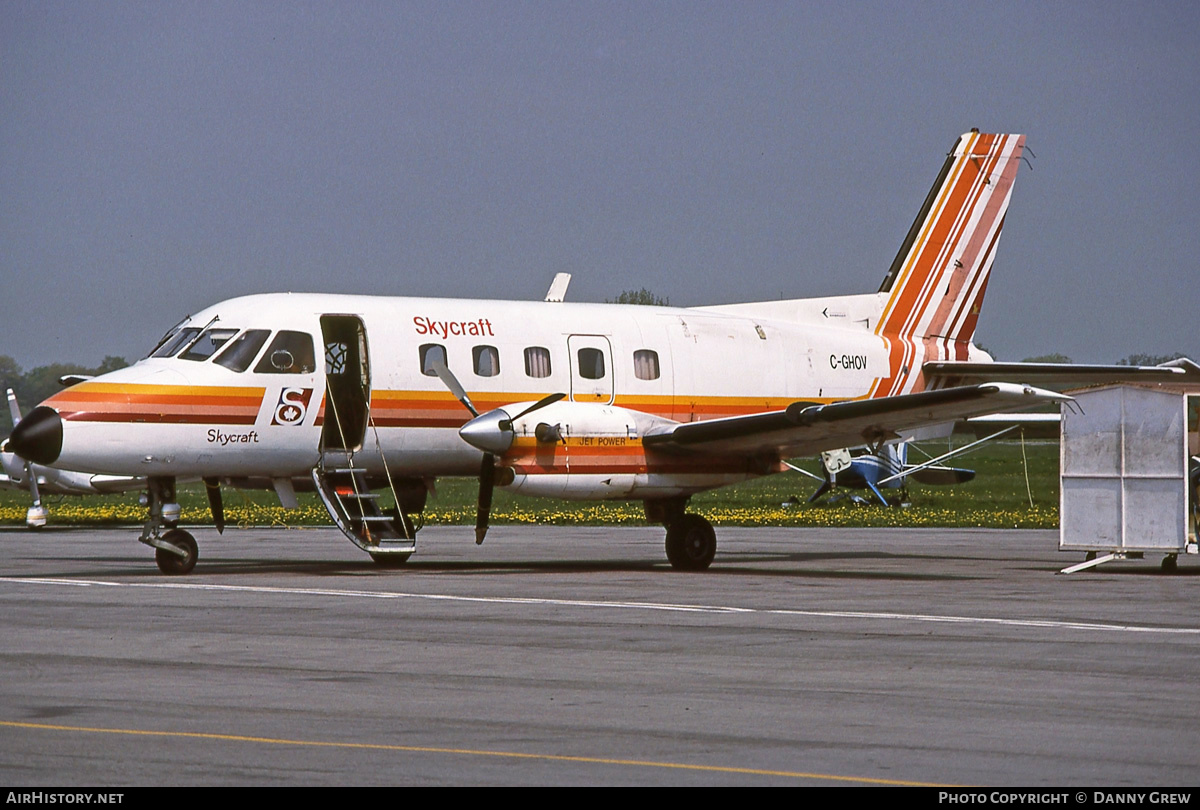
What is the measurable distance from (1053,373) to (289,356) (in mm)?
11393

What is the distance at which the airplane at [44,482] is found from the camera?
32.3 meters

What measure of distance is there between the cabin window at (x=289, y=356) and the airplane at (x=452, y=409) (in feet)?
0.06

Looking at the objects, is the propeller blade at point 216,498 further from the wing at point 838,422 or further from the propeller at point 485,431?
the wing at point 838,422

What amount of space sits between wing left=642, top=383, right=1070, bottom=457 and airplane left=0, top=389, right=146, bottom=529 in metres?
16.0

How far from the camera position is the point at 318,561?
22.5 metres

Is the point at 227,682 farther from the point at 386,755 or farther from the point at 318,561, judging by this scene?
the point at 318,561

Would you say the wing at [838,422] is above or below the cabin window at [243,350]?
below

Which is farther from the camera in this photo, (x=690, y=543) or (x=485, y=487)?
(x=690, y=543)

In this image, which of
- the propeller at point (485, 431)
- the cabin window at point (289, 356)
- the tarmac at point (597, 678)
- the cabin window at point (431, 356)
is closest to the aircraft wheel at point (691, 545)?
the tarmac at point (597, 678)

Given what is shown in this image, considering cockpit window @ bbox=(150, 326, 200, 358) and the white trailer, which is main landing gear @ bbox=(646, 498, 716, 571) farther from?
cockpit window @ bbox=(150, 326, 200, 358)

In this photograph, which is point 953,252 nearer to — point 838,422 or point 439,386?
point 838,422

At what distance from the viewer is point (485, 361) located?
2036cm

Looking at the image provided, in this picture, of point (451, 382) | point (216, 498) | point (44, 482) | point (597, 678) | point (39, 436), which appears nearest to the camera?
point (597, 678)

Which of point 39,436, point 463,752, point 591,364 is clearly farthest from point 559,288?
point 463,752
